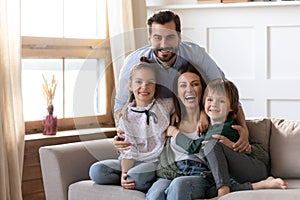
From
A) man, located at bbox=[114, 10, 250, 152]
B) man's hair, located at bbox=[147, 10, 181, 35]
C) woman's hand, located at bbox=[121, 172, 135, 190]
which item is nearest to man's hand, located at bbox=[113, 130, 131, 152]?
man, located at bbox=[114, 10, 250, 152]

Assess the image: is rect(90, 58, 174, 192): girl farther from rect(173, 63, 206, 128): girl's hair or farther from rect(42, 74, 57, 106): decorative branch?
rect(42, 74, 57, 106): decorative branch

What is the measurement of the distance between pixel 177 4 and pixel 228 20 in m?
0.43

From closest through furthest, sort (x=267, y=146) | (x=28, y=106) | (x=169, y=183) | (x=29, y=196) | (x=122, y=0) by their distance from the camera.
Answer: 1. (x=169, y=183)
2. (x=267, y=146)
3. (x=29, y=196)
4. (x=28, y=106)
5. (x=122, y=0)

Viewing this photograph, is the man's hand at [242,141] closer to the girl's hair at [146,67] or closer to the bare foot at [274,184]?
the bare foot at [274,184]

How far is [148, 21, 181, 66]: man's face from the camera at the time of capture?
9.62 ft

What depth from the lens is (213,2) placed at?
440 centimetres

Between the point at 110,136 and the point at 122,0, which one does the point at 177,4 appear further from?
the point at 110,136

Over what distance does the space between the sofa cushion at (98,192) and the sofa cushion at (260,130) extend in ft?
2.20

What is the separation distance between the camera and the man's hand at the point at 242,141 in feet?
9.93

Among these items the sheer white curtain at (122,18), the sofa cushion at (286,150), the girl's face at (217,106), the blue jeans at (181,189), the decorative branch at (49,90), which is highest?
the sheer white curtain at (122,18)

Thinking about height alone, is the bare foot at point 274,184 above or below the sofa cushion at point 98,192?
above

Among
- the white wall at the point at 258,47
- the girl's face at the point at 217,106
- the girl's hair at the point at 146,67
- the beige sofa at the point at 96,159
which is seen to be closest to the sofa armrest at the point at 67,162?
the beige sofa at the point at 96,159

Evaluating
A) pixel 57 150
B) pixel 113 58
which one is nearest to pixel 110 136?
pixel 113 58

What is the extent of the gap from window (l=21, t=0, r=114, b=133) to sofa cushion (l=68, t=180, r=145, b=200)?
2.11 ft
